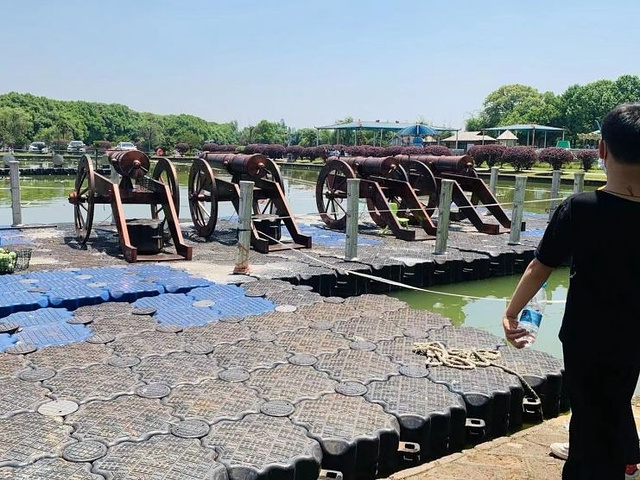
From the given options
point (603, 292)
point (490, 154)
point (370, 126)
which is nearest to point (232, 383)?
point (603, 292)

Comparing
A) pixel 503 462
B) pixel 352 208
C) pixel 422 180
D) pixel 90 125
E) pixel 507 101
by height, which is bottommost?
pixel 503 462

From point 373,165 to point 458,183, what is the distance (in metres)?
1.65

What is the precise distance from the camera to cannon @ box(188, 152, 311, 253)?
8.48 metres

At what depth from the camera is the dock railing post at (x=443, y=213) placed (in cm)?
788

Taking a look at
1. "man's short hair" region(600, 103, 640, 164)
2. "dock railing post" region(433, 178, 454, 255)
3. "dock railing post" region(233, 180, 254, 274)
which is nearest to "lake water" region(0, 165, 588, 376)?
"dock railing post" region(433, 178, 454, 255)

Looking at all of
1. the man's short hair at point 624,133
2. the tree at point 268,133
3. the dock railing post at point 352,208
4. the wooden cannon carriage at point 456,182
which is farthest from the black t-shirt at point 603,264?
the tree at point 268,133

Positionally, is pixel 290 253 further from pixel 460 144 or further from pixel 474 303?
pixel 460 144

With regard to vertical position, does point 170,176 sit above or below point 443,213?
above

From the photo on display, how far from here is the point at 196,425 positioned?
300cm

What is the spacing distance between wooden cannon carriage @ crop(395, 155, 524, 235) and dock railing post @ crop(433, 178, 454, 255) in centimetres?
241

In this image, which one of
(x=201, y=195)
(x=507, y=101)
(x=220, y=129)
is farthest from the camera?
(x=220, y=129)

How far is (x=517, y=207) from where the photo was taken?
8.89 m

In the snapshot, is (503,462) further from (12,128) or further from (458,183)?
(12,128)

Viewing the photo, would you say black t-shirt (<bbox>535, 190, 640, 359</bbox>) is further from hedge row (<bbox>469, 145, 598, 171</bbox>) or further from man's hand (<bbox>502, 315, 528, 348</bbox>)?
hedge row (<bbox>469, 145, 598, 171</bbox>)
